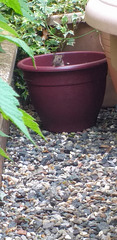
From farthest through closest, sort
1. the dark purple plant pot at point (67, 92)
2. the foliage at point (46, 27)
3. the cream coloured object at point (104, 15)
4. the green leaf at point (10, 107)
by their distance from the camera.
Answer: the foliage at point (46, 27) → the dark purple plant pot at point (67, 92) → the cream coloured object at point (104, 15) → the green leaf at point (10, 107)

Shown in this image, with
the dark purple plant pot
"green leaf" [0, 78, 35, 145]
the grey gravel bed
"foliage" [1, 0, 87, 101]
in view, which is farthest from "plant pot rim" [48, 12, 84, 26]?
"green leaf" [0, 78, 35, 145]

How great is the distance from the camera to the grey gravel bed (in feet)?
5.94

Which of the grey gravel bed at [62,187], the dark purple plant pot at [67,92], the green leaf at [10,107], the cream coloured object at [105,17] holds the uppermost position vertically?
the green leaf at [10,107]

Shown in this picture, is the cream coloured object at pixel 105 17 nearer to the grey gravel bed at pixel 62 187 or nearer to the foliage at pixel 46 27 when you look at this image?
the grey gravel bed at pixel 62 187

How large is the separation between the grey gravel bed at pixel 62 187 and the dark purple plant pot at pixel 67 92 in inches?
3.4

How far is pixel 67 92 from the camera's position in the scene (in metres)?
2.87

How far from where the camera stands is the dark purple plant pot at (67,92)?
2821 mm

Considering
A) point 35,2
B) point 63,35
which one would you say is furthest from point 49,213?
point 35,2

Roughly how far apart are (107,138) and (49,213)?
3.31ft

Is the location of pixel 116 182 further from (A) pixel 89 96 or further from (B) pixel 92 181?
(A) pixel 89 96

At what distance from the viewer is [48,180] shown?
7.53 ft

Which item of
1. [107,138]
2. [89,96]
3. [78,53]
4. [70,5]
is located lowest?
[107,138]

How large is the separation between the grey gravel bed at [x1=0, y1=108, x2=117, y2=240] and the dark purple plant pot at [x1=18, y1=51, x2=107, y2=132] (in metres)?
0.09

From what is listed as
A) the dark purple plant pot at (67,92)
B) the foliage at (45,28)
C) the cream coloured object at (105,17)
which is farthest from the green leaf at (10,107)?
the foliage at (45,28)
